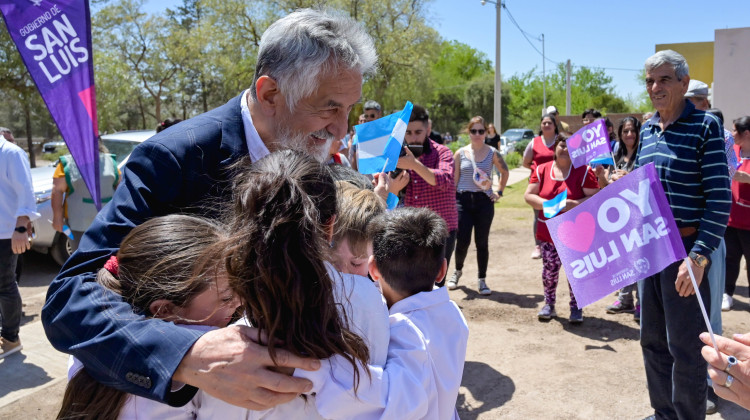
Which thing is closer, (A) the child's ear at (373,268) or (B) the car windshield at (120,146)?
(A) the child's ear at (373,268)

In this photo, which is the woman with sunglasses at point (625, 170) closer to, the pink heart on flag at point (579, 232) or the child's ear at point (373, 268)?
the pink heart on flag at point (579, 232)

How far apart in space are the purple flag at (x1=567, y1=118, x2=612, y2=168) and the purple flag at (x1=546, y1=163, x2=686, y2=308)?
8.07ft

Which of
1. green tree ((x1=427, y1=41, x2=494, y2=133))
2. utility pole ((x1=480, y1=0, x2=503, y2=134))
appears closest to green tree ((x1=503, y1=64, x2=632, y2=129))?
green tree ((x1=427, y1=41, x2=494, y2=133))

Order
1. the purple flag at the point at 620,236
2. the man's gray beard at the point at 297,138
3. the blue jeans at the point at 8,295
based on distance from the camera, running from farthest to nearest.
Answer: the blue jeans at the point at 8,295 → the purple flag at the point at 620,236 → the man's gray beard at the point at 297,138

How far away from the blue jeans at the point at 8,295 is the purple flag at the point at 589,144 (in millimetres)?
4872

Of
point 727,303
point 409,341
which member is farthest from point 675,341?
point 727,303

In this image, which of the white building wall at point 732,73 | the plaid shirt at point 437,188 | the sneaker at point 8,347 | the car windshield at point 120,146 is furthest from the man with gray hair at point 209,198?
the white building wall at point 732,73

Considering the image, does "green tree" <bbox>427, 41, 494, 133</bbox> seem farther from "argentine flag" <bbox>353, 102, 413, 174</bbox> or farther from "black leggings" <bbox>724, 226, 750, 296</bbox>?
"argentine flag" <bbox>353, 102, 413, 174</bbox>

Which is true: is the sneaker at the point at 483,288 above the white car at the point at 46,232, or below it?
below

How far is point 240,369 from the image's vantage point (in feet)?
3.30

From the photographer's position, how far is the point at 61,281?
122cm

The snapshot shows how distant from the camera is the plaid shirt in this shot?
4.93 meters

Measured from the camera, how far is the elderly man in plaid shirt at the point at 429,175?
15.5 ft

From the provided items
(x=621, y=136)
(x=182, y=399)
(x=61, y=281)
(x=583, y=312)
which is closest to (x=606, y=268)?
(x=182, y=399)
